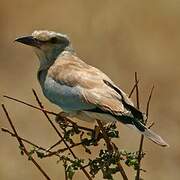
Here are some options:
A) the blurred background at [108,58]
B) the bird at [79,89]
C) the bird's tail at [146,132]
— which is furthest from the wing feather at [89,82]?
the blurred background at [108,58]

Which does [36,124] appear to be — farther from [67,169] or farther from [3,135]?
[67,169]

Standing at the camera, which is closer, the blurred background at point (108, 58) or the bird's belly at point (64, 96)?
the bird's belly at point (64, 96)

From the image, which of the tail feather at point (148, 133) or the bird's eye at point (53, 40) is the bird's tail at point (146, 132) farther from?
the bird's eye at point (53, 40)

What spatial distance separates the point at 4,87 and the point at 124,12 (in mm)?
1740

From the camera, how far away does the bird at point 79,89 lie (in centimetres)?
375

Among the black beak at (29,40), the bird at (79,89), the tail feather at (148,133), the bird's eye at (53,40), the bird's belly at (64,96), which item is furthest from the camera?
the bird's eye at (53,40)

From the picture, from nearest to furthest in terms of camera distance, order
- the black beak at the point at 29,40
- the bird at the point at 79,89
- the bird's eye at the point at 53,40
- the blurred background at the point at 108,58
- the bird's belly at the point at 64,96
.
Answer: the bird at the point at 79,89, the bird's belly at the point at 64,96, the black beak at the point at 29,40, the bird's eye at the point at 53,40, the blurred background at the point at 108,58

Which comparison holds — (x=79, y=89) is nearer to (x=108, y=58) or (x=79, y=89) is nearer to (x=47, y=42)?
(x=47, y=42)

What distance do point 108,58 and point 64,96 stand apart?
5480mm

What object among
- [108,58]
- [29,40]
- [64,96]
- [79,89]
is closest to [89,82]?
[79,89]

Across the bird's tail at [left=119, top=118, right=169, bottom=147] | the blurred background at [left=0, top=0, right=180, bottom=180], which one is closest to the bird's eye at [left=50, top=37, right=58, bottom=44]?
the bird's tail at [left=119, top=118, right=169, bottom=147]

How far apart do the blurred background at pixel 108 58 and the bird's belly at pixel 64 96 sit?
3.27 meters

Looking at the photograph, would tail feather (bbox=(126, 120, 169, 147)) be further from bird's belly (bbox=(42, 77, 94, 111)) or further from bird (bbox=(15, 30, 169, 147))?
bird's belly (bbox=(42, 77, 94, 111))

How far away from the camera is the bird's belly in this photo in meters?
4.01
